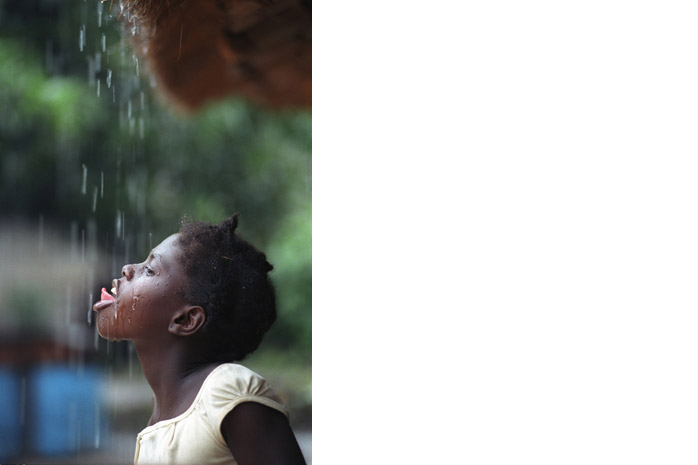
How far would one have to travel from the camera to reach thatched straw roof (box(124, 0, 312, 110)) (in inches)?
70.9

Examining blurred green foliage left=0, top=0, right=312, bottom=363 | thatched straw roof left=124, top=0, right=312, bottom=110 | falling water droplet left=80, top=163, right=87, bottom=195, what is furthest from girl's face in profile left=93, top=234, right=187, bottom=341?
thatched straw roof left=124, top=0, right=312, bottom=110

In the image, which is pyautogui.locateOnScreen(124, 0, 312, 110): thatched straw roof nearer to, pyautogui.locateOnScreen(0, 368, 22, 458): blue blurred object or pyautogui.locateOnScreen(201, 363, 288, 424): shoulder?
pyautogui.locateOnScreen(201, 363, 288, 424): shoulder

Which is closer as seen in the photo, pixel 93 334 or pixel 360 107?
pixel 360 107

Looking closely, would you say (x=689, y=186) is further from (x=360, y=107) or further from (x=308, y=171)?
(x=308, y=171)

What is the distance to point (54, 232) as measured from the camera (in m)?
1.79

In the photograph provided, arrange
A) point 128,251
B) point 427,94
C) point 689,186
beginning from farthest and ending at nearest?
point 128,251
point 427,94
point 689,186

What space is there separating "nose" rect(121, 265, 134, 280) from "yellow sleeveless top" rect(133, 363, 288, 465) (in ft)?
0.95

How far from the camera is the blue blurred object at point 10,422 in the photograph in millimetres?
1791

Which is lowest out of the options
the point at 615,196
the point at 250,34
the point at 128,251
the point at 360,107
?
the point at 128,251

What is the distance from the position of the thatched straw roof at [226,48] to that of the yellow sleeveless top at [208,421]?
0.67 metres

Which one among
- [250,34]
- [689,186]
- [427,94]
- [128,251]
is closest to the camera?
[689,186]

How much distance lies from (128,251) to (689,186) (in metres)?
1.21

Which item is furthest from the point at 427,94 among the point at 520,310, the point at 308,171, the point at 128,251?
the point at 128,251

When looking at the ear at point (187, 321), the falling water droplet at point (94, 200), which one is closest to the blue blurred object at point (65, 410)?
the ear at point (187, 321)
